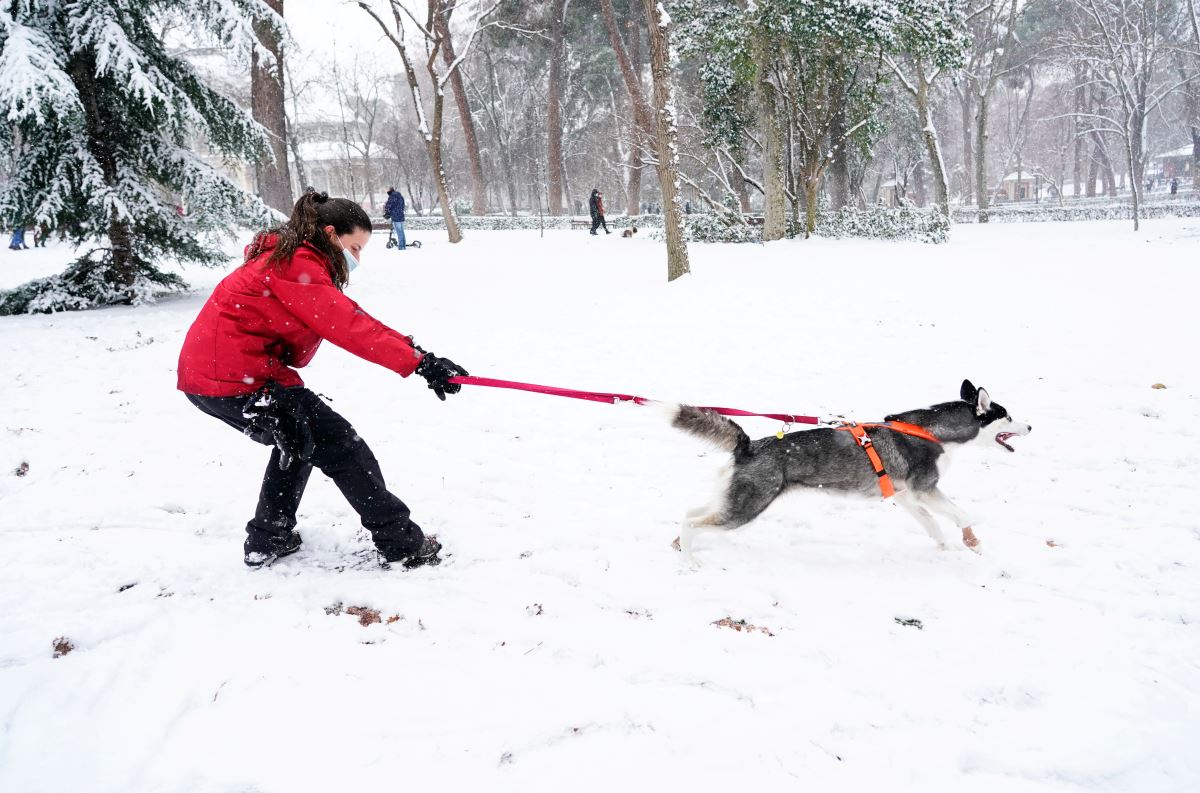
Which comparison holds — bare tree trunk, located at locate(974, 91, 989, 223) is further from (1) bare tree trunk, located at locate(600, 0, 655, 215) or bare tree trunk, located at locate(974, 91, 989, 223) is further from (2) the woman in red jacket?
(2) the woman in red jacket

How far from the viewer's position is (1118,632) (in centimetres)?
311

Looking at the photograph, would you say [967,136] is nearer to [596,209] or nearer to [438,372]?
[596,209]

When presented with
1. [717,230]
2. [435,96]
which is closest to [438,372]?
[717,230]

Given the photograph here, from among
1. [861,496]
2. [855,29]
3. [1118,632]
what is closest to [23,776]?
[861,496]

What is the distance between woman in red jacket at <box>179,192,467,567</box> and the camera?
3.05m

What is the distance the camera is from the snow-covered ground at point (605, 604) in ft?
7.71

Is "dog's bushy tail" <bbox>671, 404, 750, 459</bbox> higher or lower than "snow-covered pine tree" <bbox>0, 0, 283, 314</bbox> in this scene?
lower

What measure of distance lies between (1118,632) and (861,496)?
4.48ft

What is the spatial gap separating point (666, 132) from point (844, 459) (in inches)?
417

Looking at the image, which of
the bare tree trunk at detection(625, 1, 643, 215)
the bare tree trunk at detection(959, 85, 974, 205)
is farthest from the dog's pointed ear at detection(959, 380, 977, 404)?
the bare tree trunk at detection(959, 85, 974, 205)

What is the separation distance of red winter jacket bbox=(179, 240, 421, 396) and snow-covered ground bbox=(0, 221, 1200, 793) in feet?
4.00

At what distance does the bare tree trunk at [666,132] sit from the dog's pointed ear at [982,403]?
9.52 metres

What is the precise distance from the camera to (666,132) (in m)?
12.7

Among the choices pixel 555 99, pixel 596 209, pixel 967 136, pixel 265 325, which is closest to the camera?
pixel 265 325
